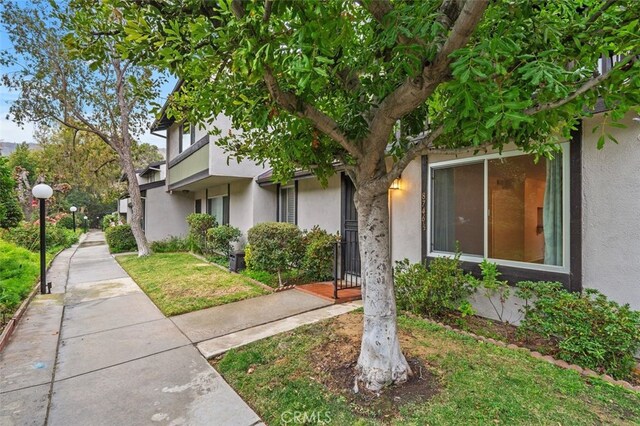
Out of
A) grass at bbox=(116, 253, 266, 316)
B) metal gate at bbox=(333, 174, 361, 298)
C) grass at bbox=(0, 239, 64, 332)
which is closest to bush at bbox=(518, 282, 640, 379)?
metal gate at bbox=(333, 174, 361, 298)

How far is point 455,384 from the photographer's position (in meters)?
3.02

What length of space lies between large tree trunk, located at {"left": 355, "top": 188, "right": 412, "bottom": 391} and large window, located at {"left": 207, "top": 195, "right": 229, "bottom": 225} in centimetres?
1070

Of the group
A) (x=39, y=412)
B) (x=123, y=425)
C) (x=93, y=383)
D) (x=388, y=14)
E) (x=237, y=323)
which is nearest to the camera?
(x=388, y=14)

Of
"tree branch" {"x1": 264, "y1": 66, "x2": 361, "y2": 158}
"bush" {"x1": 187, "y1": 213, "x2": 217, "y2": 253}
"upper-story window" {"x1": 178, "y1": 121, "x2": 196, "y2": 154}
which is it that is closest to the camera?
"tree branch" {"x1": 264, "y1": 66, "x2": 361, "y2": 158}

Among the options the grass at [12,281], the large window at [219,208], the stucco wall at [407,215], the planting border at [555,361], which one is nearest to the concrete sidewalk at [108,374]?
the grass at [12,281]

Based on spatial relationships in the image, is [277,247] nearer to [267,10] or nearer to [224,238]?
[224,238]

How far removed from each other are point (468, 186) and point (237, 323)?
4.53 meters

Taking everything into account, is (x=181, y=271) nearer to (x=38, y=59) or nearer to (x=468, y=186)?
(x=468, y=186)

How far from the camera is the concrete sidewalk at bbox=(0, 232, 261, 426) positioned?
2770mm

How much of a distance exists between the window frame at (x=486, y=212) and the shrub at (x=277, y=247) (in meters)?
3.35

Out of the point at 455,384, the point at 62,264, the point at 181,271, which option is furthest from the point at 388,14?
the point at 62,264

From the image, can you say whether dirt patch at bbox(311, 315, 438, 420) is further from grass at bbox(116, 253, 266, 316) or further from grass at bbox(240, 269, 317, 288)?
grass at bbox(240, 269, 317, 288)

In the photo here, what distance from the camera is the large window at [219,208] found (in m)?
13.1

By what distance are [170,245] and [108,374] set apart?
12.5 meters
